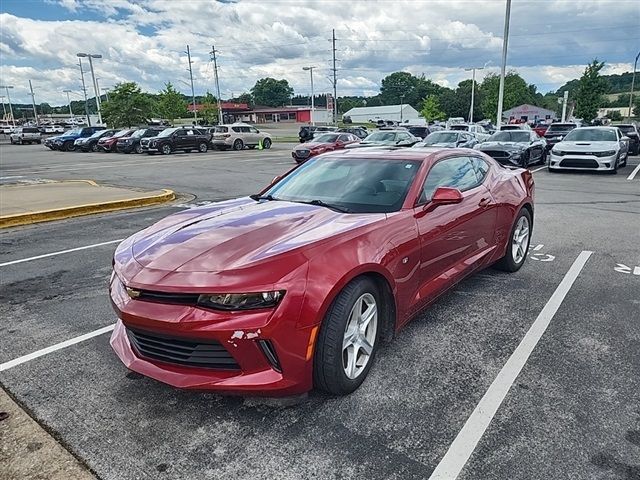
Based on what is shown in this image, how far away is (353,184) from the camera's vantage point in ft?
13.1

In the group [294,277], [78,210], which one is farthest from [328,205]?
[78,210]

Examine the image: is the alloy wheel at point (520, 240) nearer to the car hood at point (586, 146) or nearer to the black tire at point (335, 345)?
the black tire at point (335, 345)

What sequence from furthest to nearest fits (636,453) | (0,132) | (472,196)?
(0,132) < (472,196) < (636,453)

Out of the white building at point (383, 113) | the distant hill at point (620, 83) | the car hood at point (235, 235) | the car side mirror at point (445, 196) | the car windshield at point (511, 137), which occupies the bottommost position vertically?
the white building at point (383, 113)

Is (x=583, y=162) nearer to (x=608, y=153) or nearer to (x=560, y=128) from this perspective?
(x=608, y=153)

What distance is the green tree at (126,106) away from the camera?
150ft

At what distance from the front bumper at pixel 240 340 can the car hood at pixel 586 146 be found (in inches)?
598

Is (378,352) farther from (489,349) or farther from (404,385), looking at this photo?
(489,349)

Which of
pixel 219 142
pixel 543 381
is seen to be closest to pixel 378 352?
pixel 543 381

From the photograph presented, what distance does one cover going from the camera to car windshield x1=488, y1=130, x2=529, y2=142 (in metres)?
17.4

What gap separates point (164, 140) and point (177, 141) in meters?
0.79

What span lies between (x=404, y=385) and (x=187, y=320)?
1.50m

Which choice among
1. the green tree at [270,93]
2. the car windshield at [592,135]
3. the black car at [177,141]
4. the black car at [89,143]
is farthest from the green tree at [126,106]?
the green tree at [270,93]

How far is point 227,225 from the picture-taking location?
3344mm
